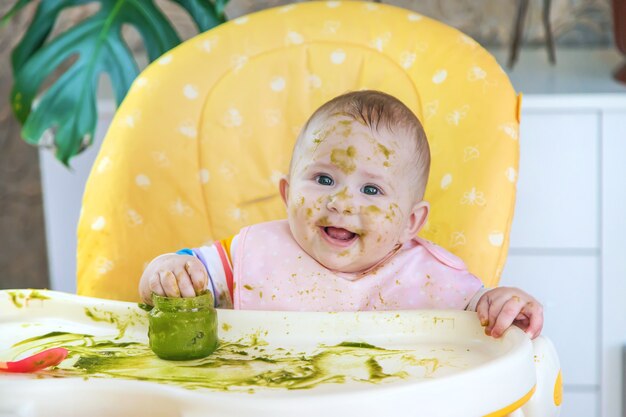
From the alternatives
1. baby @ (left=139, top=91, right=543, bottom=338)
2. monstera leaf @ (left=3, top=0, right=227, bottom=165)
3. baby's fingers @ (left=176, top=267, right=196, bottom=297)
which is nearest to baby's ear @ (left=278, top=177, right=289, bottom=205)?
baby @ (left=139, top=91, right=543, bottom=338)

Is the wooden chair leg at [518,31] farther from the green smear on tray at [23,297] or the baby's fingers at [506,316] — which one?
the green smear on tray at [23,297]

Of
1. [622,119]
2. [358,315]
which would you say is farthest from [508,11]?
[358,315]

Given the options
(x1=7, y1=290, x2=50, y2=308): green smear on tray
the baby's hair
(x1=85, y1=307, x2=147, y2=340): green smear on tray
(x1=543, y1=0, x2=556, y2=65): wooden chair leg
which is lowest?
(x1=85, y1=307, x2=147, y2=340): green smear on tray

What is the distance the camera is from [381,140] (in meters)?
1.06

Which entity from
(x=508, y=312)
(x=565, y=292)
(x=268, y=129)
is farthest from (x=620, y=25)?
(x=508, y=312)

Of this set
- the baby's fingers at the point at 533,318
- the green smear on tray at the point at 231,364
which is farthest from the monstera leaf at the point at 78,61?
the baby's fingers at the point at 533,318

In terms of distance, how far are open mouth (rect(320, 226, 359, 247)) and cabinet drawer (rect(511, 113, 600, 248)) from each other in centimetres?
67

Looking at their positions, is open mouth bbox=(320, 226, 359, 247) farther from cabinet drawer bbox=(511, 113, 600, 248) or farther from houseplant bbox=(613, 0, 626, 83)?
houseplant bbox=(613, 0, 626, 83)

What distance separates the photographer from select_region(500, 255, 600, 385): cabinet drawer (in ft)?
5.51

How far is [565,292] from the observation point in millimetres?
1691

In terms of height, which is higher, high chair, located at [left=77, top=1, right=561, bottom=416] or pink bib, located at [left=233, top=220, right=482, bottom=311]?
high chair, located at [left=77, top=1, right=561, bottom=416]

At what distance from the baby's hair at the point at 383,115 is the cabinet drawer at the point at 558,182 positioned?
0.59m

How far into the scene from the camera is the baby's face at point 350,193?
40.9 inches

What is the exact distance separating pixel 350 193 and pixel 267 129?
0.36 meters
